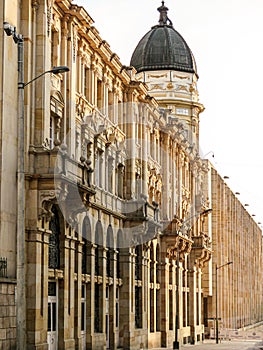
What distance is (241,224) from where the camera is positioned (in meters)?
130

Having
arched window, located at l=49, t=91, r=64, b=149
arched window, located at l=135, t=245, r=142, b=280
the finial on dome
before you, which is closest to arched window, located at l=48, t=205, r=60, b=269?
arched window, located at l=49, t=91, r=64, b=149

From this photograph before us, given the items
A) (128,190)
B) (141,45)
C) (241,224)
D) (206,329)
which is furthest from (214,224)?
(128,190)

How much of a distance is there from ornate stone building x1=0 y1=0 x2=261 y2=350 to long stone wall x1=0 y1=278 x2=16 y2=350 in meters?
0.06

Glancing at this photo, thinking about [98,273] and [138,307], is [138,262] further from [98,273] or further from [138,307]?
[98,273]

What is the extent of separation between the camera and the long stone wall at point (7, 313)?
31438 mm

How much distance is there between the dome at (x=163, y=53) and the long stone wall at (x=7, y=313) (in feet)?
179

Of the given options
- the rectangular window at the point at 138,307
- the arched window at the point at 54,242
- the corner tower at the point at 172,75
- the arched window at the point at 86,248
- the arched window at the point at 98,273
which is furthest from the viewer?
the corner tower at the point at 172,75

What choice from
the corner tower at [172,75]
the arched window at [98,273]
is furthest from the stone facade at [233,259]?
the arched window at [98,273]

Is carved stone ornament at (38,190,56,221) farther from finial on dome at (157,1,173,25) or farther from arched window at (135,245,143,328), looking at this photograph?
finial on dome at (157,1,173,25)

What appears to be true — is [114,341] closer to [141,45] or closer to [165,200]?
[165,200]

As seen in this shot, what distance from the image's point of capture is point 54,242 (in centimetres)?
3831

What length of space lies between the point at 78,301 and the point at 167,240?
22.7 metres

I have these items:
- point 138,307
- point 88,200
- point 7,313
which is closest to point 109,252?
point 138,307

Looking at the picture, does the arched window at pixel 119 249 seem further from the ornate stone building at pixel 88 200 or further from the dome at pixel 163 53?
the dome at pixel 163 53
